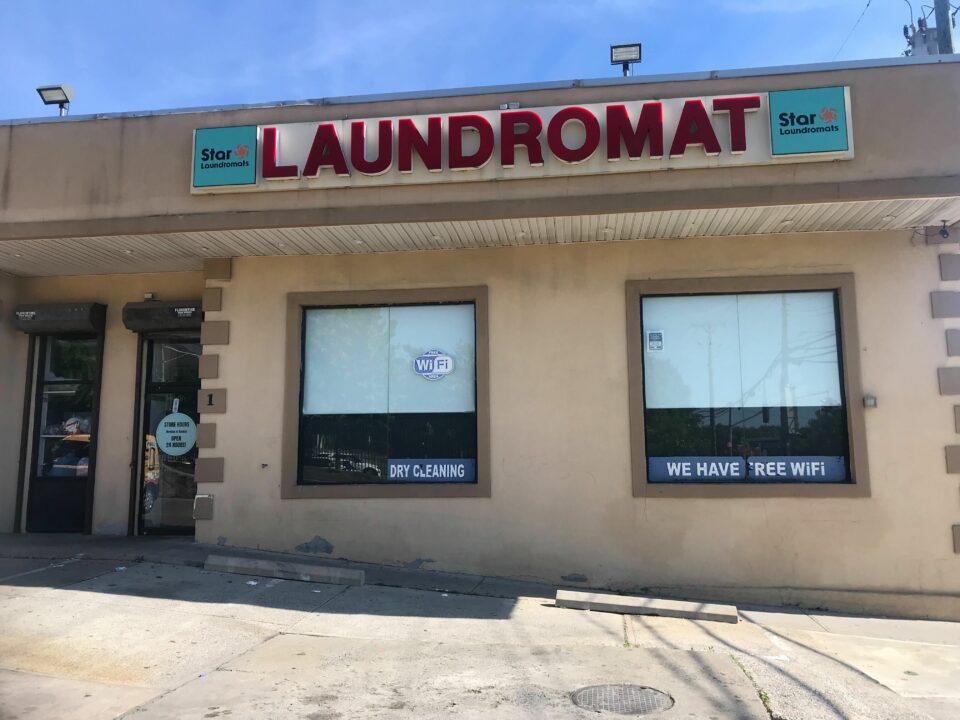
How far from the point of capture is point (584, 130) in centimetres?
772

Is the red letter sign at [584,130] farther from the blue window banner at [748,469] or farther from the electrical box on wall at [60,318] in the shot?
the electrical box on wall at [60,318]

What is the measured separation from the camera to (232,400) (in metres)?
8.95

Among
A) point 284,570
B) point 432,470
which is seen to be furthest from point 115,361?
point 432,470

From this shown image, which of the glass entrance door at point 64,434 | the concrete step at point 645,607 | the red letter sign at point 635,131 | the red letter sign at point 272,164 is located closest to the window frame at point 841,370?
the concrete step at point 645,607

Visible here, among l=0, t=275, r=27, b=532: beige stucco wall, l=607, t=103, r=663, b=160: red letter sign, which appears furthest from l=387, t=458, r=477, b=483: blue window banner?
l=0, t=275, r=27, b=532: beige stucco wall

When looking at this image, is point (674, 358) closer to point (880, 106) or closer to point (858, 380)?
point (858, 380)

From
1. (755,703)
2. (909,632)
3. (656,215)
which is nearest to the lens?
(755,703)

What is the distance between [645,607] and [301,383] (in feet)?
15.8

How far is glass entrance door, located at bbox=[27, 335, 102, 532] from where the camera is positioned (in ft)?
32.8

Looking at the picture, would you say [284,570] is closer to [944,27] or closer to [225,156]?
[225,156]

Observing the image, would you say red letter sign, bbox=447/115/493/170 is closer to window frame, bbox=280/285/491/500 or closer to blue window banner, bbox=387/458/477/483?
window frame, bbox=280/285/491/500

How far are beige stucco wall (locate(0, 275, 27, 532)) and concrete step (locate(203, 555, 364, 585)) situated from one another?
3.92 metres

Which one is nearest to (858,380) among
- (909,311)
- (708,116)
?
(909,311)

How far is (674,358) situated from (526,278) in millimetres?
2012
